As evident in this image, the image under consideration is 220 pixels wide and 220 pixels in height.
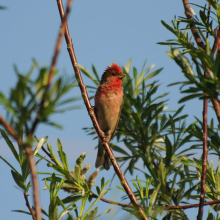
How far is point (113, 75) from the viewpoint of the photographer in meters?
7.52

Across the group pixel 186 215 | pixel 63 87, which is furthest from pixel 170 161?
pixel 63 87

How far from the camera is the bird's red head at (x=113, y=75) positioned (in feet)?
24.4

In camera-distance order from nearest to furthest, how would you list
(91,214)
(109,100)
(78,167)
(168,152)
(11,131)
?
(11,131), (91,214), (78,167), (168,152), (109,100)

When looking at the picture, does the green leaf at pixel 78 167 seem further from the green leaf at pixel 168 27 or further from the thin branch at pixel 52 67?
the thin branch at pixel 52 67

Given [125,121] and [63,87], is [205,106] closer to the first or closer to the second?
[125,121]

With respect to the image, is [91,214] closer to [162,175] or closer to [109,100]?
[162,175]

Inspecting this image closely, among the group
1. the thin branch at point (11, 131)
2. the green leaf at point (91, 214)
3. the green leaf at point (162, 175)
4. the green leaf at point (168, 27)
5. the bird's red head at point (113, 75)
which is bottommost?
the green leaf at point (91, 214)

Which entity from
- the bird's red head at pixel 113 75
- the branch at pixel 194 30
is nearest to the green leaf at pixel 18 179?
the branch at pixel 194 30

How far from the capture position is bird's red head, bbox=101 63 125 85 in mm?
7445

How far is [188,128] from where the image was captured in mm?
4309

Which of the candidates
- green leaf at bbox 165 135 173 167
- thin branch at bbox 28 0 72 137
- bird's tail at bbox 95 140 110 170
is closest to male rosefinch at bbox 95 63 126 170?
bird's tail at bbox 95 140 110 170

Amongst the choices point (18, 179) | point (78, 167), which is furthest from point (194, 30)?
point (18, 179)

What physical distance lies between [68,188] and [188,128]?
66.6 inches

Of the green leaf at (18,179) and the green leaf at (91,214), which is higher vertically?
the green leaf at (18,179)
